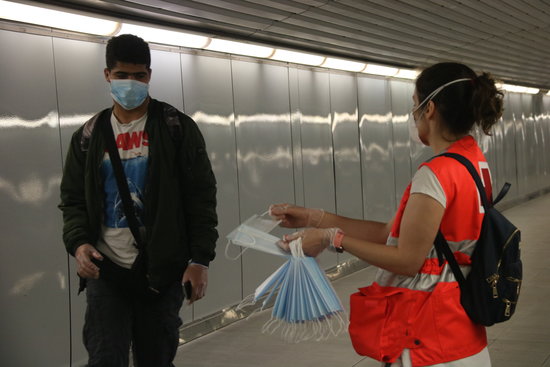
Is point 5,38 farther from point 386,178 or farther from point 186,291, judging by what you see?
point 386,178

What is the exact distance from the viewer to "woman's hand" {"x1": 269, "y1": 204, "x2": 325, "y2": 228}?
2.67 metres

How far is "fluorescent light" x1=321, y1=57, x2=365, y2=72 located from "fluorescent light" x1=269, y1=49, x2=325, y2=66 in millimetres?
194

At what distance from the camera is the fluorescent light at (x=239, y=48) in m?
6.84

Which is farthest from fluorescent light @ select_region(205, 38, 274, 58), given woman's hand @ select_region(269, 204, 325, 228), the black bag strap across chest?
the black bag strap across chest

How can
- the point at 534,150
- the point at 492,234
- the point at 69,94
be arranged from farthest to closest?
1. the point at 534,150
2. the point at 69,94
3. the point at 492,234

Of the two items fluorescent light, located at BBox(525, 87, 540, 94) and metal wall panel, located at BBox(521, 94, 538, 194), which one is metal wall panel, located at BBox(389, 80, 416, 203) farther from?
metal wall panel, located at BBox(521, 94, 538, 194)

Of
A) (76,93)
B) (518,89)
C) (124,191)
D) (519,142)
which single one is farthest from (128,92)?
(519,142)

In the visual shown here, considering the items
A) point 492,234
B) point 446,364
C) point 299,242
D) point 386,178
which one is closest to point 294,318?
point 299,242

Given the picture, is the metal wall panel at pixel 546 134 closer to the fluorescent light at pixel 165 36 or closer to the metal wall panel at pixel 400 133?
the metal wall panel at pixel 400 133

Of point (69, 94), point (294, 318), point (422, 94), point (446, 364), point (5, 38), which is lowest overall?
point (446, 364)

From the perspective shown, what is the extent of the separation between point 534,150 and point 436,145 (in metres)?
20.0

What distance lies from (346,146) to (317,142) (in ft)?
3.21

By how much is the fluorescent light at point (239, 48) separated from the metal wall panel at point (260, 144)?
24 centimetres

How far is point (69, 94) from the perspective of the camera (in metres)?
5.50
